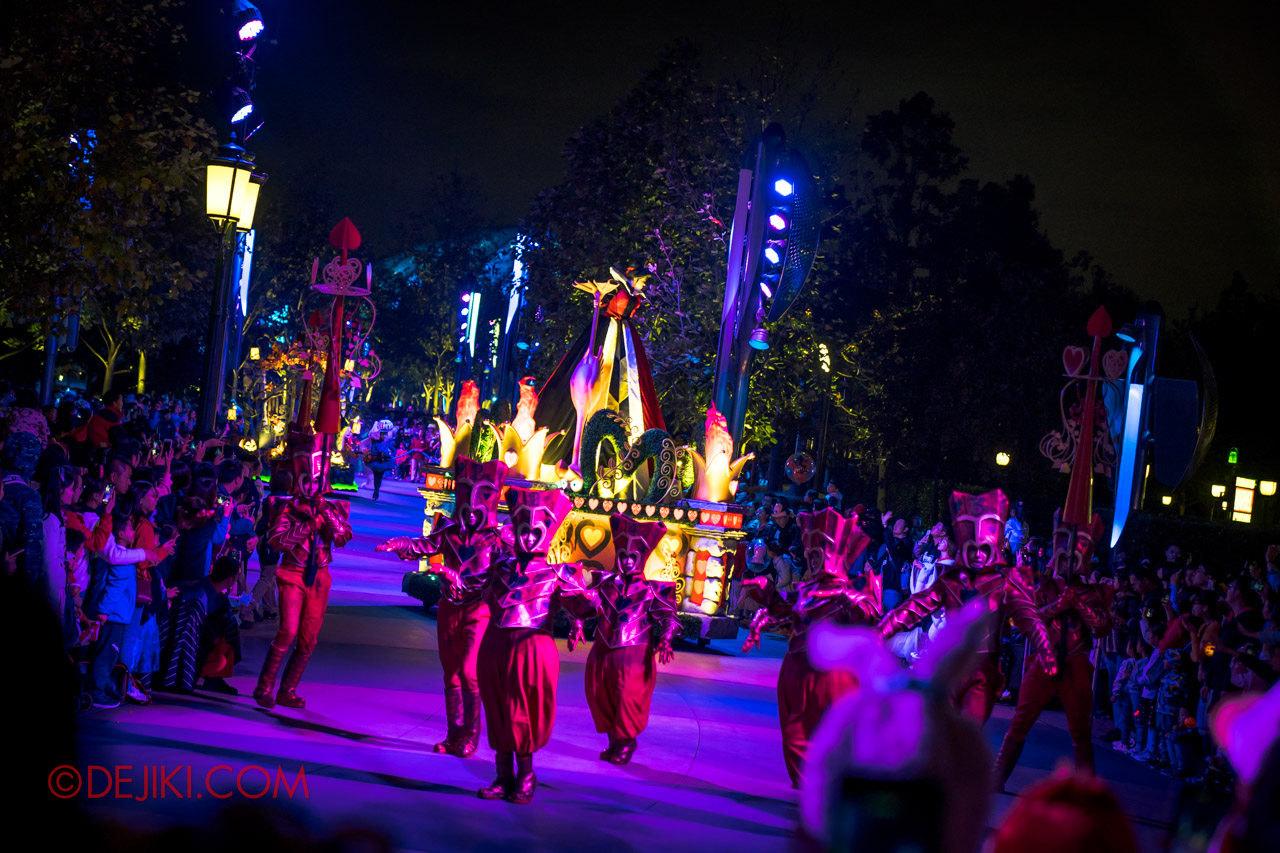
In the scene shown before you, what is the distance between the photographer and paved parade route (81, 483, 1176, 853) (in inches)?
239

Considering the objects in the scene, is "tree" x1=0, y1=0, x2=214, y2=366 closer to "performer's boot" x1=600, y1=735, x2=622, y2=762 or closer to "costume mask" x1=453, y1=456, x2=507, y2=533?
"costume mask" x1=453, y1=456, x2=507, y2=533

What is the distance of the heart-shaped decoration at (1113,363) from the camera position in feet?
36.7

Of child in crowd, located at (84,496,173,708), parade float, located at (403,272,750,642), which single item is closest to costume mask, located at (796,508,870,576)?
child in crowd, located at (84,496,173,708)

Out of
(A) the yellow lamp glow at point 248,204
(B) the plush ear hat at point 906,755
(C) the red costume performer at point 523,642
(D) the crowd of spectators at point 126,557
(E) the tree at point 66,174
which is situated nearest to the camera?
(B) the plush ear hat at point 906,755

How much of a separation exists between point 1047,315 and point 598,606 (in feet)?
78.3

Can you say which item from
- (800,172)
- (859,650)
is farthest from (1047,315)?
(859,650)

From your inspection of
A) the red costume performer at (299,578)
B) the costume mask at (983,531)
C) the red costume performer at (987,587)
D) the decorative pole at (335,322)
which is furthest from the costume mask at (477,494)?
the costume mask at (983,531)

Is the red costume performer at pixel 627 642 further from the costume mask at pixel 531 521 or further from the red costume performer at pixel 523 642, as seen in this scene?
the costume mask at pixel 531 521

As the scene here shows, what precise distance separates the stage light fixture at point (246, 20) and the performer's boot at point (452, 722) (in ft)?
18.0

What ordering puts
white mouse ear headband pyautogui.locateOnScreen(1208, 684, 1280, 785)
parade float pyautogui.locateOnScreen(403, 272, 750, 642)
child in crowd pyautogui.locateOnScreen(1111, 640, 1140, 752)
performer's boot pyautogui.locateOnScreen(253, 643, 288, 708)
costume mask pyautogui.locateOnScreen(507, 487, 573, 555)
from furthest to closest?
parade float pyautogui.locateOnScreen(403, 272, 750, 642)
child in crowd pyautogui.locateOnScreen(1111, 640, 1140, 752)
performer's boot pyautogui.locateOnScreen(253, 643, 288, 708)
costume mask pyautogui.locateOnScreen(507, 487, 573, 555)
white mouse ear headband pyautogui.locateOnScreen(1208, 684, 1280, 785)

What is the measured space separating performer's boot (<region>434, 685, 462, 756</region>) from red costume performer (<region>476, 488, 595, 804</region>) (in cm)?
78

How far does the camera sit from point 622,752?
25.7ft

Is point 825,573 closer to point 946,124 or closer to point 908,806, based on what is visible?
point 908,806

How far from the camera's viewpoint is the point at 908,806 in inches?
62.6
